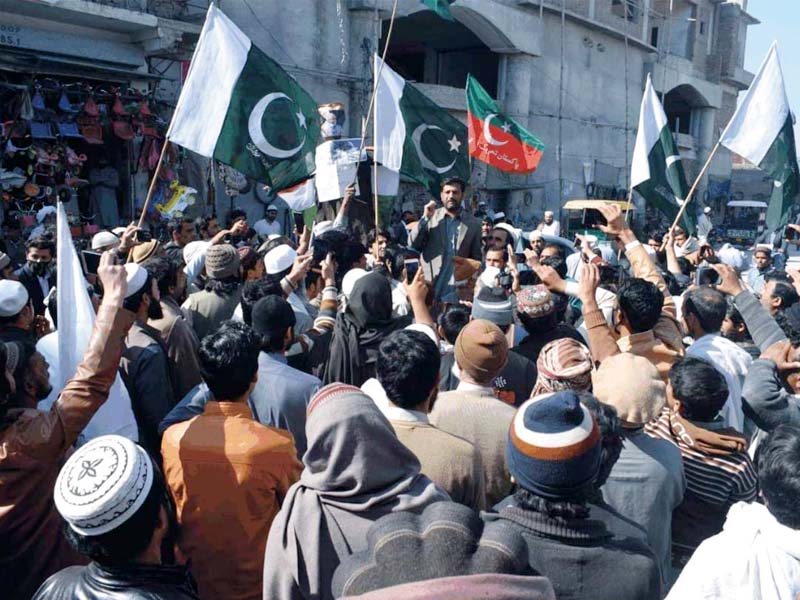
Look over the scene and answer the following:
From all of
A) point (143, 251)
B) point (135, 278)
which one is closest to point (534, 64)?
point (143, 251)

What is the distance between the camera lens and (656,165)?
727 cm

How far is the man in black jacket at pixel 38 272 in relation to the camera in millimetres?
6363

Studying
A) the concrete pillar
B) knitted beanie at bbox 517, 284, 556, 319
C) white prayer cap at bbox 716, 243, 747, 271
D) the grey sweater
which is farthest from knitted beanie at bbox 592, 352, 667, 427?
the concrete pillar

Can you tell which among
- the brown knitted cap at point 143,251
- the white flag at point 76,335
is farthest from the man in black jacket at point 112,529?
the brown knitted cap at point 143,251

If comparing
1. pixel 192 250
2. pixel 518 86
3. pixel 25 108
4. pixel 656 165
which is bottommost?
pixel 192 250

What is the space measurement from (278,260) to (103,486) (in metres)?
3.63

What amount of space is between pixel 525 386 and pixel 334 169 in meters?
3.73

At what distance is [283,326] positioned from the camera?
12.1ft

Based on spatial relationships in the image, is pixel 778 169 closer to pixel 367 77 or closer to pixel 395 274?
pixel 395 274

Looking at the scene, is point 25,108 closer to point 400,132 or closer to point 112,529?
point 400,132

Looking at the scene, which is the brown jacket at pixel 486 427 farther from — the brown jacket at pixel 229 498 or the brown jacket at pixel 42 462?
the brown jacket at pixel 42 462

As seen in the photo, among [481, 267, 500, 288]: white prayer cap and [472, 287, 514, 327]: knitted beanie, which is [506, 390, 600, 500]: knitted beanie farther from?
[481, 267, 500, 288]: white prayer cap

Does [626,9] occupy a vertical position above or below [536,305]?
above

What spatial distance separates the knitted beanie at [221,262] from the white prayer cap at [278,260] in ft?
1.11
